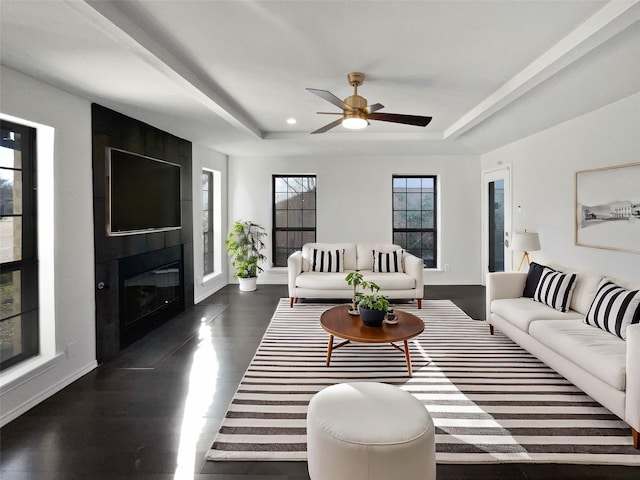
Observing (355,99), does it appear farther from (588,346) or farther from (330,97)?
(588,346)

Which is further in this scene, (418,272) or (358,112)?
(418,272)

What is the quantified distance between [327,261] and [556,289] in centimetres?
298

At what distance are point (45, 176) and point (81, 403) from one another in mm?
1724

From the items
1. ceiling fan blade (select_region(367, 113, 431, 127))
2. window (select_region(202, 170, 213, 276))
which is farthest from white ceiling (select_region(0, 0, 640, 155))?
window (select_region(202, 170, 213, 276))

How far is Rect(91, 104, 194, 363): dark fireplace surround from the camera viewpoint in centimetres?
324

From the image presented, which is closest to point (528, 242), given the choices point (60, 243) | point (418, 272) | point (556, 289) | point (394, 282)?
point (556, 289)

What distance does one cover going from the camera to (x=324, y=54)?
8.55 ft

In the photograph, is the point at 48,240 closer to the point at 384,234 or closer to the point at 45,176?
the point at 45,176

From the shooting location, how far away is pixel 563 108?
354cm

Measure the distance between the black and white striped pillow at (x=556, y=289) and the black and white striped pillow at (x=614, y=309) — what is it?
0.31 m

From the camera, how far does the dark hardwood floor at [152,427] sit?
6.06 feet

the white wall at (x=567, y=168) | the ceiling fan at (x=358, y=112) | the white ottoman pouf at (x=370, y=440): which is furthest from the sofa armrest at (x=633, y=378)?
the ceiling fan at (x=358, y=112)

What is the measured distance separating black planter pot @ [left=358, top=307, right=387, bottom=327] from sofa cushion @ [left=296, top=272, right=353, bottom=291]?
70.9 inches

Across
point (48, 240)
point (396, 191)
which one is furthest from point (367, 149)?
point (48, 240)
